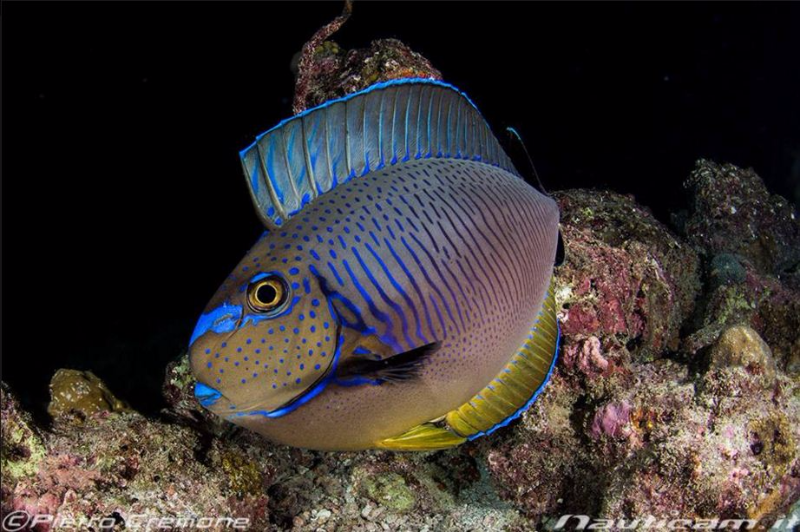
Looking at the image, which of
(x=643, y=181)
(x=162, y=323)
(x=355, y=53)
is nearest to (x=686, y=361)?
(x=355, y=53)

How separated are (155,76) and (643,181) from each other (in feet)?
65.4

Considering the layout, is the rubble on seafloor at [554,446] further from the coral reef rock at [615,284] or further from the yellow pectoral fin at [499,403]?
the yellow pectoral fin at [499,403]

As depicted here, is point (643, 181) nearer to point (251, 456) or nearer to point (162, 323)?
point (162, 323)

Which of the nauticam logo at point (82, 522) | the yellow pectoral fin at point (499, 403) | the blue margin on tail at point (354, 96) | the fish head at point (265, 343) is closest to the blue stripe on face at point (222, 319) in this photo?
the fish head at point (265, 343)

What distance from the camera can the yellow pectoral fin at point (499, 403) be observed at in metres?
1.76

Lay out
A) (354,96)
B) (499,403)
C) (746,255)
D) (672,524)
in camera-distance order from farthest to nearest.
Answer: (746,255) < (672,524) < (499,403) < (354,96)

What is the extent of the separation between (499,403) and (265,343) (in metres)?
0.91

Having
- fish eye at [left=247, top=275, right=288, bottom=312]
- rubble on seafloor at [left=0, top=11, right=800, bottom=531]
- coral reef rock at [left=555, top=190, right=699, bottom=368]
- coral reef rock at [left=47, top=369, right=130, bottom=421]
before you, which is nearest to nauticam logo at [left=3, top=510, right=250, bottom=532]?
rubble on seafloor at [left=0, top=11, right=800, bottom=531]

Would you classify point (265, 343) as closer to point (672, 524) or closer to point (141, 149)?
point (672, 524)

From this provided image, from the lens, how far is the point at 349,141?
1.78m

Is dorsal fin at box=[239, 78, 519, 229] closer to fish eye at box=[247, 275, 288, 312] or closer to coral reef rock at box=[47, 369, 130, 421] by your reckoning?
fish eye at box=[247, 275, 288, 312]

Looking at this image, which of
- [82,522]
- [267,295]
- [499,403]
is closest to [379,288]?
[267,295]

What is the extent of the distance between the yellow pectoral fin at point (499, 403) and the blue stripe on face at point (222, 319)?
2.11 feet

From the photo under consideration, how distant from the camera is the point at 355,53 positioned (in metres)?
4.42
